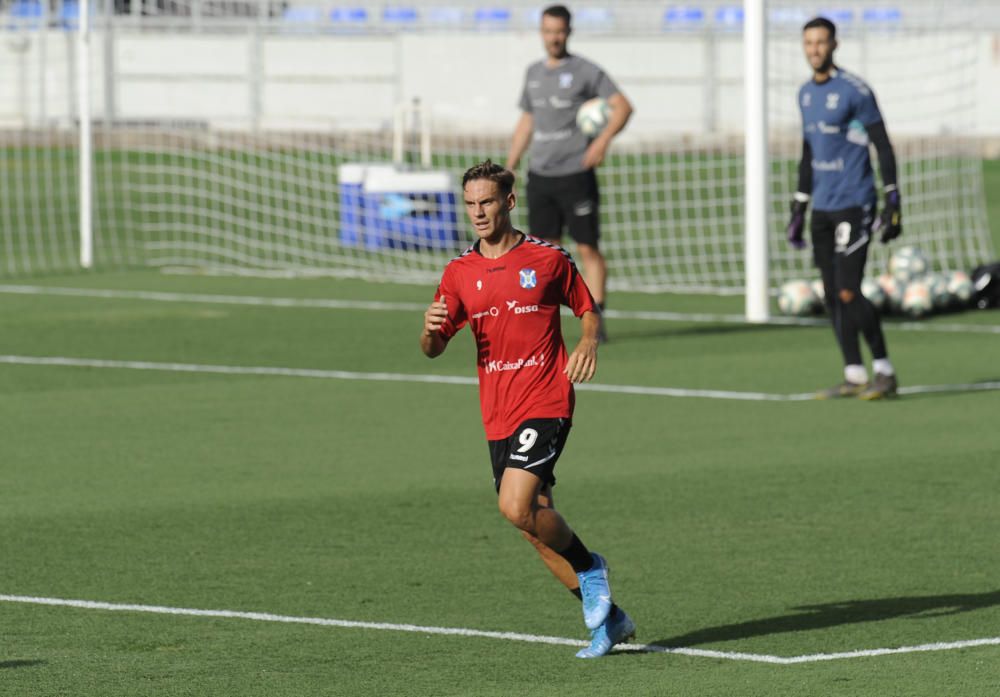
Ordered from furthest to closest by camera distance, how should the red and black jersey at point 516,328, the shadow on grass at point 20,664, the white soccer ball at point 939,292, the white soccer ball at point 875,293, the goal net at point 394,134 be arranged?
the goal net at point 394,134
the white soccer ball at point 939,292
the white soccer ball at point 875,293
the red and black jersey at point 516,328
the shadow on grass at point 20,664

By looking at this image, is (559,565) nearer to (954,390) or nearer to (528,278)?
(528,278)

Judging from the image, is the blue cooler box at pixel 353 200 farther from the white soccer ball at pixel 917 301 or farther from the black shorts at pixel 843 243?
the black shorts at pixel 843 243

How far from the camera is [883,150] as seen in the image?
1215 cm

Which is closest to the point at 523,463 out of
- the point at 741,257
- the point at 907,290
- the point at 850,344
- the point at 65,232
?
the point at 850,344

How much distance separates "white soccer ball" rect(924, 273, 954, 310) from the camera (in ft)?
56.4

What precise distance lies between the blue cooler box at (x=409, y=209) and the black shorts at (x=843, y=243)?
36.8 feet

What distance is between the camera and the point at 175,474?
33.0 feet

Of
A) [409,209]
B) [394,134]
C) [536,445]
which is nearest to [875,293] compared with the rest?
[409,209]

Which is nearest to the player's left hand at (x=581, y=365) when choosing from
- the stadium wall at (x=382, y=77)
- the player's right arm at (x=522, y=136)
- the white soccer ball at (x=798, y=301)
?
the player's right arm at (x=522, y=136)

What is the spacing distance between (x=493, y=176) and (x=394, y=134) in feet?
77.7

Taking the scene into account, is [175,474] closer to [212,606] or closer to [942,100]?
[212,606]

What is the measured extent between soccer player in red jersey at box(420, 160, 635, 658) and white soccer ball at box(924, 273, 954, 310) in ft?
36.1

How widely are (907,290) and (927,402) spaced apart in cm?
491

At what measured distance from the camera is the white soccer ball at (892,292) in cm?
1708
